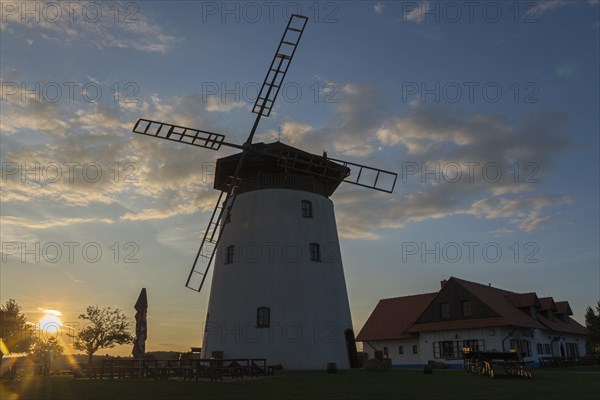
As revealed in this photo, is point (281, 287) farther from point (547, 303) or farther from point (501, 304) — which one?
point (547, 303)

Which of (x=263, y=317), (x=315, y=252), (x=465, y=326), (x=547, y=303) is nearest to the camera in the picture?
(x=263, y=317)

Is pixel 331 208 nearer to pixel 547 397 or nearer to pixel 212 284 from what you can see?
pixel 212 284

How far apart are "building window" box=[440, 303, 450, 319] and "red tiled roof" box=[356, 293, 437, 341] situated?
3.40 m

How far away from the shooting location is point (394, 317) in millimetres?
46844

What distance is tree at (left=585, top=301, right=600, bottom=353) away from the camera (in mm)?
72438

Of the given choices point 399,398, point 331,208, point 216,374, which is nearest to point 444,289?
point 331,208

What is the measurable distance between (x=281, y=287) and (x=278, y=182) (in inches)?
224

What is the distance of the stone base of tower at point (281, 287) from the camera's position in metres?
25.5

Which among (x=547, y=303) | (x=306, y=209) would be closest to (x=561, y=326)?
(x=547, y=303)

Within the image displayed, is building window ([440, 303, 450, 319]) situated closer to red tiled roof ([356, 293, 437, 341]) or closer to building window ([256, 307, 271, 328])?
red tiled roof ([356, 293, 437, 341])

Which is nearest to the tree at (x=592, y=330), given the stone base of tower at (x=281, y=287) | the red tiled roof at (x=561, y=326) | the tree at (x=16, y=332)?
the red tiled roof at (x=561, y=326)

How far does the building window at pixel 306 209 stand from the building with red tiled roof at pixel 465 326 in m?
18.1

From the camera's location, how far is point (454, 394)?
571 inches

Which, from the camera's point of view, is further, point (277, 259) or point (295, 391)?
point (277, 259)
